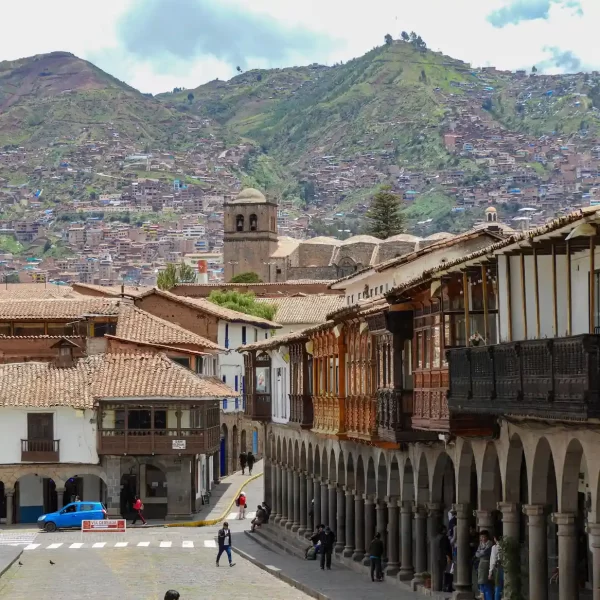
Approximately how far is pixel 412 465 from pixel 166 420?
30.4m

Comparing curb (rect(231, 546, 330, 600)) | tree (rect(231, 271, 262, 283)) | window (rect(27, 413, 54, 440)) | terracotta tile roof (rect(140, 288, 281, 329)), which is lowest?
curb (rect(231, 546, 330, 600))

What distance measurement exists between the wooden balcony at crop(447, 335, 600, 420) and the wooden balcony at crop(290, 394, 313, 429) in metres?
26.8

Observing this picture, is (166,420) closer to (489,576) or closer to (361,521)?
(361,521)

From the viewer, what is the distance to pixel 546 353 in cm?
2530

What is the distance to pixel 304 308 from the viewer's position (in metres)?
128

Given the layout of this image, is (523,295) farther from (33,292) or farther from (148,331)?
(33,292)

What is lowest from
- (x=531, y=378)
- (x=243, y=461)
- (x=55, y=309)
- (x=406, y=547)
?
(x=406, y=547)

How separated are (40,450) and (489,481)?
39.5 meters

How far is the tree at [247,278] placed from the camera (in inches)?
7317

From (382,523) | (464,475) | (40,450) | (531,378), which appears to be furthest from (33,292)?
(531,378)

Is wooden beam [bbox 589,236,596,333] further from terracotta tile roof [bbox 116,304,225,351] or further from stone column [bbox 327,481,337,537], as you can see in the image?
terracotta tile roof [bbox 116,304,225,351]

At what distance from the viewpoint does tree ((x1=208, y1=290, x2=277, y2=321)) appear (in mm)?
125625

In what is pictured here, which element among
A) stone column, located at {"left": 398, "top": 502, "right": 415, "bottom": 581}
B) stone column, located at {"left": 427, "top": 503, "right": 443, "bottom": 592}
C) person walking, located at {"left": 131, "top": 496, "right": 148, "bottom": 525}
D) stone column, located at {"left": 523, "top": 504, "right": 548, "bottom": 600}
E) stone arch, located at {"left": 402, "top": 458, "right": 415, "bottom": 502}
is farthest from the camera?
person walking, located at {"left": 131, "top": 496, "right": 148, "bottom": 525}

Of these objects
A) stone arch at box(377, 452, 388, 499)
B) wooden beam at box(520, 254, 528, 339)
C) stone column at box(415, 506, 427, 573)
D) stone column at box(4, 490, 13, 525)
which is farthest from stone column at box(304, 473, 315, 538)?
wooden beam at box(520, 254, 528, 339)
